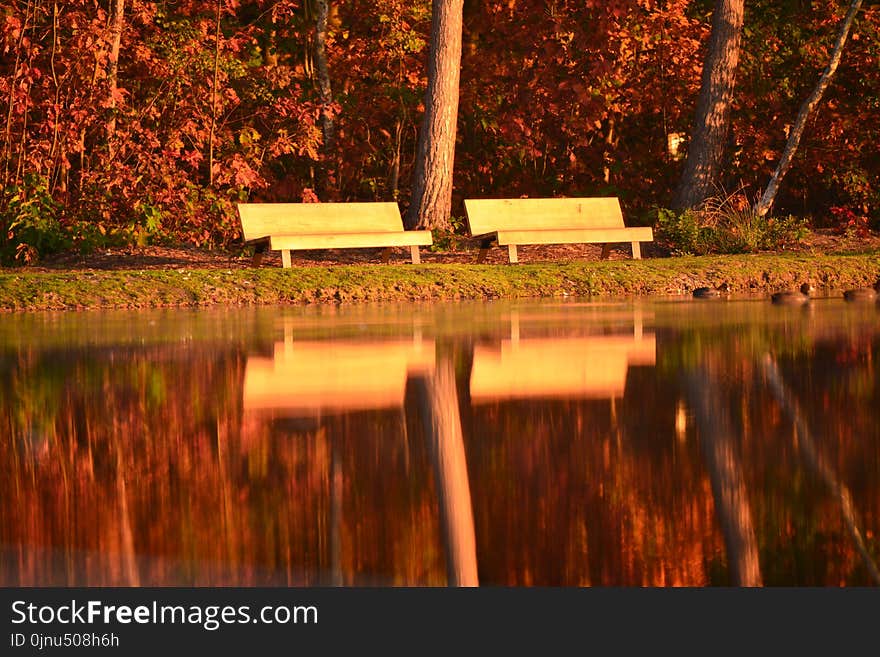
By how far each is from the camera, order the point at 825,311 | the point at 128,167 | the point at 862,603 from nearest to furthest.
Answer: the point at 862,603
the point at 825,311
the point at 128,167

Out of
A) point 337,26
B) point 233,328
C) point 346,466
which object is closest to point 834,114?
point 337,26

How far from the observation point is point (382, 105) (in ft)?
83.6

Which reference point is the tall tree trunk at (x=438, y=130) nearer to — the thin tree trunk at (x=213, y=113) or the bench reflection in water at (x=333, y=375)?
the thin tree trunk at (x=213, y=113)

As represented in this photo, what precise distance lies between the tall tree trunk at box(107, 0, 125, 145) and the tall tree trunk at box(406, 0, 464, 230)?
13.1 feet

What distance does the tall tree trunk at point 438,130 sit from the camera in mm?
21516

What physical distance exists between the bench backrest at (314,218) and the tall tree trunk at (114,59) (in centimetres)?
346

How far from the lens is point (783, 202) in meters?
27.0

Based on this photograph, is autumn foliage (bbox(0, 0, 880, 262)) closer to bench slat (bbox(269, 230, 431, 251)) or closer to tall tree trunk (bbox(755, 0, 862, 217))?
tall tree trunk (bbox(755, 0, 862, 217))

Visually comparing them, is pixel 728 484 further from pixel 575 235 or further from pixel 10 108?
pixel 10 108

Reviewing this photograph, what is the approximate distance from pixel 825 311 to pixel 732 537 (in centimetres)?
972

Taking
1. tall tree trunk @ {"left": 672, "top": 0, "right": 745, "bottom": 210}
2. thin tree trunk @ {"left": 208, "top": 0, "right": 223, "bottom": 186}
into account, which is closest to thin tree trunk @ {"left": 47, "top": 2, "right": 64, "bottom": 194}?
thin tree trunk @ {"left": 208, "top": 0, "right": 223, "bottom": 186}

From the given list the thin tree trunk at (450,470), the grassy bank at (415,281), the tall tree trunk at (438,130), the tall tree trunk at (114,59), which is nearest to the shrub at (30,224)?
the grassy bank at (415,281)

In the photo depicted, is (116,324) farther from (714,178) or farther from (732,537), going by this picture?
(714,178)

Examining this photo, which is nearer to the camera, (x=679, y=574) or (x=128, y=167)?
(x=679, y=574)
